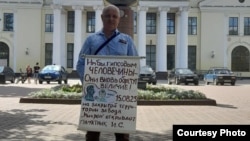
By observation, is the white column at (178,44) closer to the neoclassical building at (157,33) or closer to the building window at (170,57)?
the neoclassical building at (157,33)

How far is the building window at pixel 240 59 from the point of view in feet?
189

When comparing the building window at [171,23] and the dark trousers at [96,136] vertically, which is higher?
the building window at [171,23]

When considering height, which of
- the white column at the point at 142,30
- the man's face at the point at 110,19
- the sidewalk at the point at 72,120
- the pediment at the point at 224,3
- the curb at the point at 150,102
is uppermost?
the pediment at the point at 224,3

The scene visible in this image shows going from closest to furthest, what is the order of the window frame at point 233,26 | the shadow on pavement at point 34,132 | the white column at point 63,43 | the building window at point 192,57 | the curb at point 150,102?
the shadow on pavement at point 34,132, the curb at point 150,102, the white column at point 63,43, the window frame at point 233,26, the building window at point 192,57

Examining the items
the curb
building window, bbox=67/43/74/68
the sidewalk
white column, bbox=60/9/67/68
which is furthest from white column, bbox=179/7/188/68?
the sidewalk

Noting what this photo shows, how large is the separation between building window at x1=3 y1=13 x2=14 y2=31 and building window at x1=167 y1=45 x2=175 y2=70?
61.8ft

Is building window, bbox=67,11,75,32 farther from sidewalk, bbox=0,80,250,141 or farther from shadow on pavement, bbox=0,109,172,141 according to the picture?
shadow on pavement, bbox=0,109,172,141

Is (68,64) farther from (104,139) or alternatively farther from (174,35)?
(104,139)

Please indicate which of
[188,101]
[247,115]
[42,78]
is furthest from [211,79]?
[247,115]

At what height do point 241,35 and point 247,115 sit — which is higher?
point 241,35

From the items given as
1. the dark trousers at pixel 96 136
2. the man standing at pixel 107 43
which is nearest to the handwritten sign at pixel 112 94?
the dark trousers at pixel 96 136

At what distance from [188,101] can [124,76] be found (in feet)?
38.2

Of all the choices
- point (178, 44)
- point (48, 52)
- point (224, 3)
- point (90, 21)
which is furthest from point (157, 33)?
point (48, 52)

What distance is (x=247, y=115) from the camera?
13.3 m
